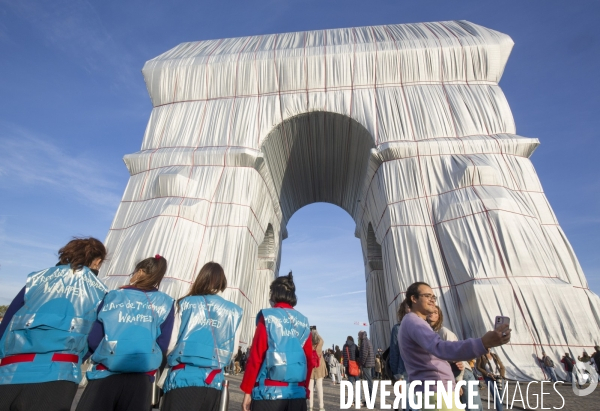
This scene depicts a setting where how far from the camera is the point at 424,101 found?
13.7 metres

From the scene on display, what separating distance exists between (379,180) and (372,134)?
62.9 inches

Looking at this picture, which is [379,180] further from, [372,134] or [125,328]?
[125,328]

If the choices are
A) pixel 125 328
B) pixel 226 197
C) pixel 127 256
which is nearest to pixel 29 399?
pixel 125 328

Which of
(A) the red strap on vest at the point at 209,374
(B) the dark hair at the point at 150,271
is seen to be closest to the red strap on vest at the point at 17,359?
(B) the dark hair at the point at 150,271

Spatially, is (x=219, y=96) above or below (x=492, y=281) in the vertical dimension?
above

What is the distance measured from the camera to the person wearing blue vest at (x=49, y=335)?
80.5 inches

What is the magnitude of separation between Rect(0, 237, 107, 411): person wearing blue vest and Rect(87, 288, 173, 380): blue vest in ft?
0.39

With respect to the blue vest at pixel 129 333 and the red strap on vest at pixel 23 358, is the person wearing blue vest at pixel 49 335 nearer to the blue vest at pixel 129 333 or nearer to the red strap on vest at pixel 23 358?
the red strap on vest at pixel 23 358

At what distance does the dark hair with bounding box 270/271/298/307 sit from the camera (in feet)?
9.11

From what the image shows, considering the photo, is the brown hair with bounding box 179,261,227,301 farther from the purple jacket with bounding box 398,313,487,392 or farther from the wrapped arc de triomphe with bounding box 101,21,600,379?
the wrapped arc de triomphe with bounding box 101,21,600,379

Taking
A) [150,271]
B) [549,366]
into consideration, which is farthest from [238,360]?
[150,271]

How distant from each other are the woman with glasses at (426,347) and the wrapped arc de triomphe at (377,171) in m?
8.74

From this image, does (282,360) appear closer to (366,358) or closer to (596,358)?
(366,358)

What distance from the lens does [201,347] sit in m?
2.46
